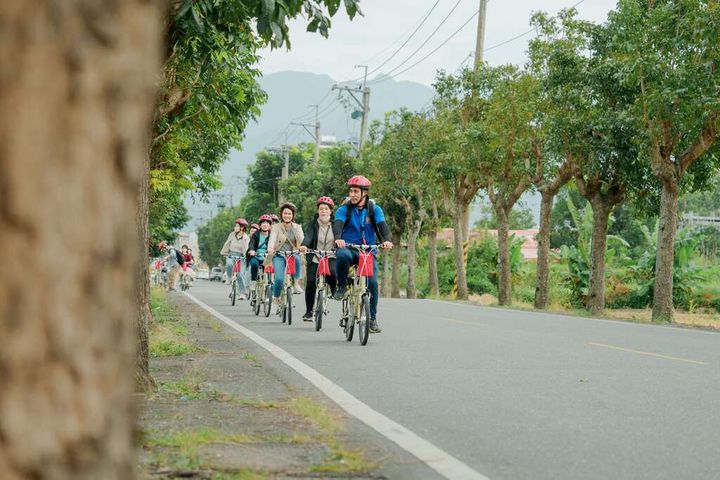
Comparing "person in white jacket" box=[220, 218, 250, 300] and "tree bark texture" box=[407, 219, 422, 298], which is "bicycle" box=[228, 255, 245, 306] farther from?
"tree bark texture" box=[407, 219, 422, 298]

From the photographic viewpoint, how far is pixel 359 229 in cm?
1302

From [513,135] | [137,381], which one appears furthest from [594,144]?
[137,381]

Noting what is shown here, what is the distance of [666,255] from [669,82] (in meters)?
4.39

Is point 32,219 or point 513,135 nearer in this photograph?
point 32,219

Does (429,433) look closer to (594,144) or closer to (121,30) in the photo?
(121,30)

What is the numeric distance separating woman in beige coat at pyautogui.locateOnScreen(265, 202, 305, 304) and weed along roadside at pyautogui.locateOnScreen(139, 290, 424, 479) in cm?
750

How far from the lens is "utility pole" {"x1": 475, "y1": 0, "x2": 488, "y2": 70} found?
41.2 m

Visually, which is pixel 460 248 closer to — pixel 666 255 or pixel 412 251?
pixel 412 251

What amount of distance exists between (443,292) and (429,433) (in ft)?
193

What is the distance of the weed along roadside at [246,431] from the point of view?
15.9ft

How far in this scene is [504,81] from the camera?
1382 inches

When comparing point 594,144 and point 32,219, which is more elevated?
point 594,144

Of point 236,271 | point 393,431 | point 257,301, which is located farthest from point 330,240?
point 236,271

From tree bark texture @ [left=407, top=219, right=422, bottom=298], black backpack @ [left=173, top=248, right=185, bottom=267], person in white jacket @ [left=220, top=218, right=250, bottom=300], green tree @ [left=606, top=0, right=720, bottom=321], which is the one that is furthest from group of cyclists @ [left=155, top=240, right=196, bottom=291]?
green tree @ [left=606, top=0, right=720, bottom=321]
